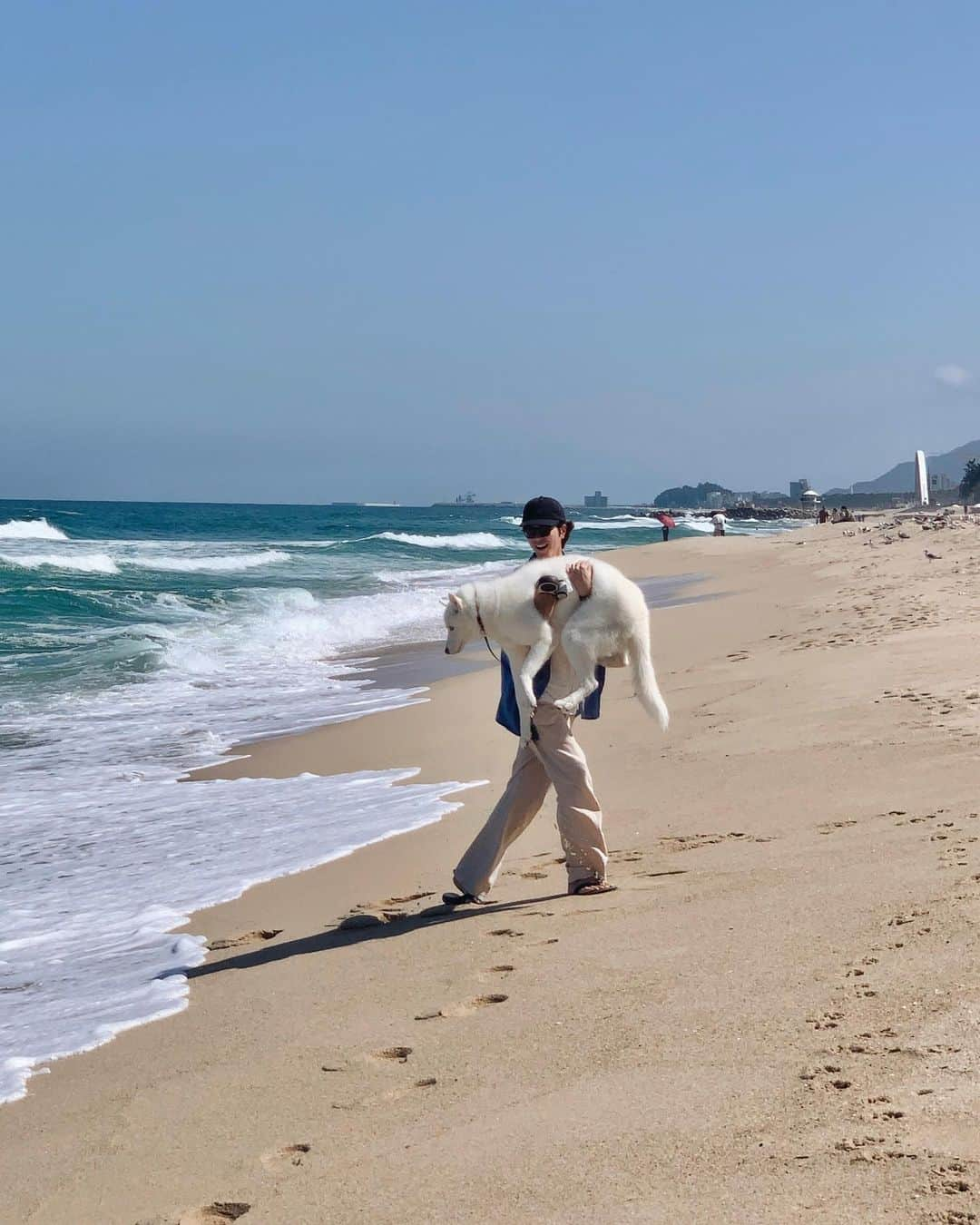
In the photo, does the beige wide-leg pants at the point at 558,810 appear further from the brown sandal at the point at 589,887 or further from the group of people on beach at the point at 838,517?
the group of people on beach at the point at 838,517

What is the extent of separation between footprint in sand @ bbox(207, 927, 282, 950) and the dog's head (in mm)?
1510

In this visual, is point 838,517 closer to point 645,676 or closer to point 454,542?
point 454,542

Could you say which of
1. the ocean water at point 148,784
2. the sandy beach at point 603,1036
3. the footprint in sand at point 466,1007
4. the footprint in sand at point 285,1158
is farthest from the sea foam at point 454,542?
the footprint in sand at point 285,1158

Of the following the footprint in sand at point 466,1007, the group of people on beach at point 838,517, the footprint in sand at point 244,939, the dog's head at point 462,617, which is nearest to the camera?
the footprint in sand at point 466,1007

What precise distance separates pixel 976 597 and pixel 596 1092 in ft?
37.8

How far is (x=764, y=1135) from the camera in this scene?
277 cm

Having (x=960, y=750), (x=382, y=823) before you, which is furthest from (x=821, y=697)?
(x=382, y=823)

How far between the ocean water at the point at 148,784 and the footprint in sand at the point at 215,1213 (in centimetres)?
143

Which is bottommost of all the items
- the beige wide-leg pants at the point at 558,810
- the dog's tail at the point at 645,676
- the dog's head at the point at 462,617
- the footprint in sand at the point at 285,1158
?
the footprint in sand at the point at 285,1158

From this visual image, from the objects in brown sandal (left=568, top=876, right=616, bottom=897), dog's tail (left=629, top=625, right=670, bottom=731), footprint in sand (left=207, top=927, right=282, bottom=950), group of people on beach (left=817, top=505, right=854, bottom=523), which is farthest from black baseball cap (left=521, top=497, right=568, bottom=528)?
group of people on beach (left=817, top=505, right=854, bottom=523)

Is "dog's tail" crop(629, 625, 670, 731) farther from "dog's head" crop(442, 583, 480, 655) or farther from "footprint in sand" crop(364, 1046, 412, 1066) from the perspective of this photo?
"footprint in sand" crop(364, 1046, 412, 1066)

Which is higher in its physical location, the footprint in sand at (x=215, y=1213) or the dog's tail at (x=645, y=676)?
the dog's tail at (x=645, y=676)

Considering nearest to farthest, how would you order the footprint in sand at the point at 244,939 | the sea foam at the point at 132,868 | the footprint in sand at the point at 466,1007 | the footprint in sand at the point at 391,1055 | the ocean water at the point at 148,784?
the footprint in sand at the point at 391,1055 < the footprint in sand at the point at 466,1007 < the sea foam at the point at 132,868 < the ocean water at the point at 148,784 < the footprint in sand at the point at 244,939

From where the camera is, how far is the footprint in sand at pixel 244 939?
5438 millimetres
